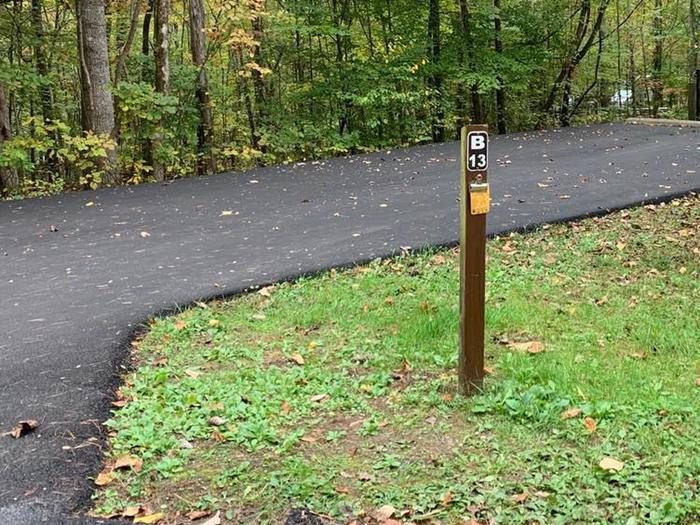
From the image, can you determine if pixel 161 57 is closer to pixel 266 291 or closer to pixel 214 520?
pixel 266 291

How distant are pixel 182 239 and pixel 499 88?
9.78 metres

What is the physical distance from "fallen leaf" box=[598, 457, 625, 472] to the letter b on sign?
4.17 feet

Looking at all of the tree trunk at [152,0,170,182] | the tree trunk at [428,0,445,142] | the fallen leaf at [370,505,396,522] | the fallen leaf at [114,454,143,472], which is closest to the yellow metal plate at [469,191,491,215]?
the fallen leaf at [370,505,396,522]

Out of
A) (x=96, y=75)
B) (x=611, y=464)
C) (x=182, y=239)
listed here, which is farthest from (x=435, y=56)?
(x=611, y=464)

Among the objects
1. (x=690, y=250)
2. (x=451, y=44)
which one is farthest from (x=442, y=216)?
(x=451, y=44)

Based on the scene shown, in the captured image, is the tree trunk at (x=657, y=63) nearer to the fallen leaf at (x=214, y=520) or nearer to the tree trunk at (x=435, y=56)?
the tree trunk at (x=435, y=56)

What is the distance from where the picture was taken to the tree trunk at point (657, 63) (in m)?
18.3

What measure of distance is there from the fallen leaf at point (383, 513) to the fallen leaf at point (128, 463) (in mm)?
947

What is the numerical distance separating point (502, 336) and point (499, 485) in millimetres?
1535

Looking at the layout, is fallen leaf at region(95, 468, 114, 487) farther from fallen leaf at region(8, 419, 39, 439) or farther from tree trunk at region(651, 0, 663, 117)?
tree trunk at region(651, 0, 663, 117)

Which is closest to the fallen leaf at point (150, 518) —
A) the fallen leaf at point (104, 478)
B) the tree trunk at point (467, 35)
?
the fallen leaf at point (104, 478)

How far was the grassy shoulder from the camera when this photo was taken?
239 cm

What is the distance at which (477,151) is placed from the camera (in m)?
2.95

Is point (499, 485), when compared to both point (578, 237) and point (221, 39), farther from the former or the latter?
point (221, 39)
